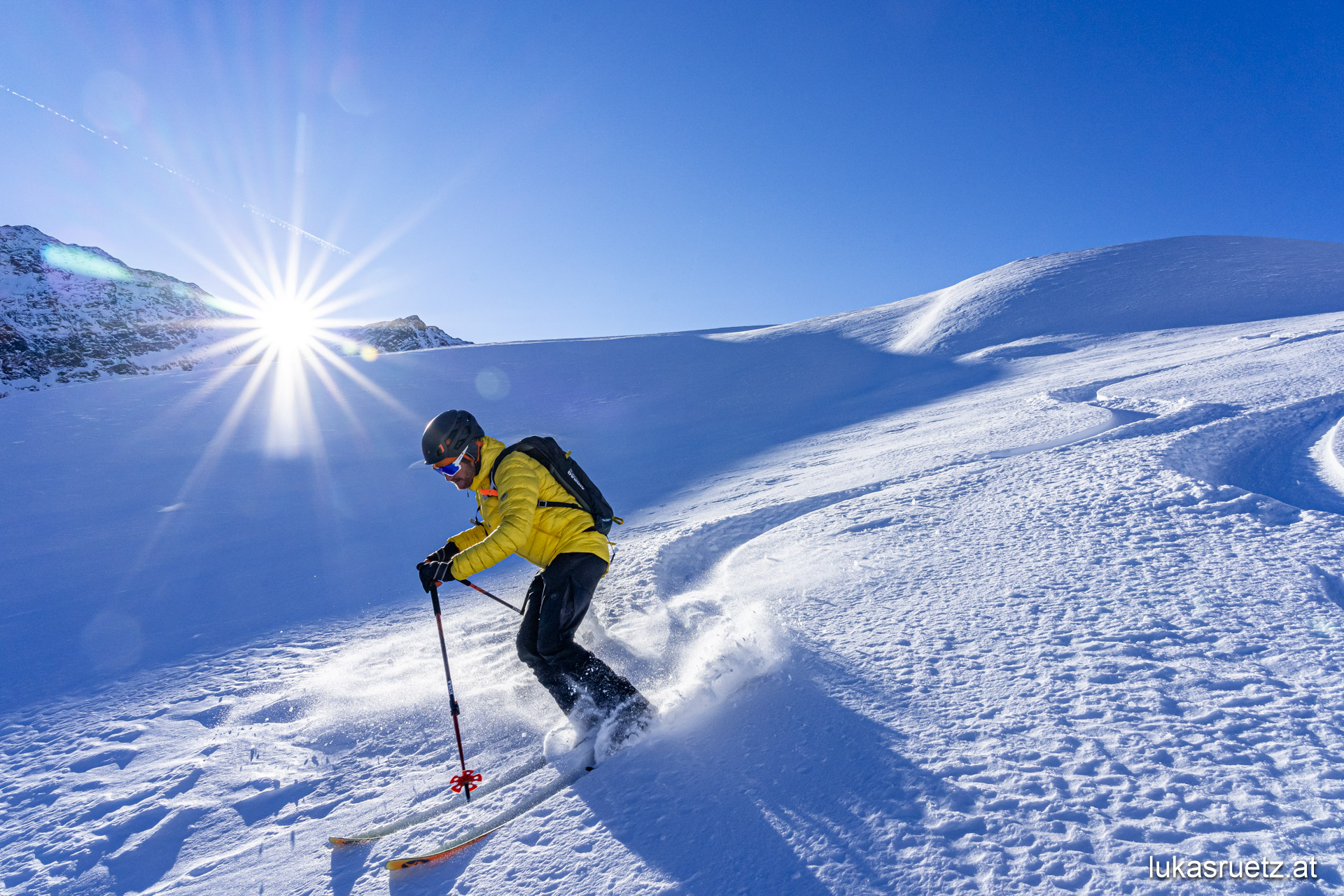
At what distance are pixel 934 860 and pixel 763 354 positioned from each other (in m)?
22.0

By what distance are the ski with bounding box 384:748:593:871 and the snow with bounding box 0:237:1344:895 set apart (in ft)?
0.18

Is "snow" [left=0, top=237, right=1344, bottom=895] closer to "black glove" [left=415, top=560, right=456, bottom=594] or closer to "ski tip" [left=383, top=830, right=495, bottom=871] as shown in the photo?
"ski tip" [left=383, top=830, right=495, bottom=871]

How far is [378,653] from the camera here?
4.83 meters

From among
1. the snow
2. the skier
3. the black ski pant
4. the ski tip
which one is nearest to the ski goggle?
the skier

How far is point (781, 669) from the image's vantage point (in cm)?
318

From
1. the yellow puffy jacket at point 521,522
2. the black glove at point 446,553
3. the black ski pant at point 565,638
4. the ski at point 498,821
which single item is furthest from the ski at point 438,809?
the black glove at point 446,553

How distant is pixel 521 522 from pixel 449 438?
2.32ft

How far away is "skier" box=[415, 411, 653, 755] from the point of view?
321 cm

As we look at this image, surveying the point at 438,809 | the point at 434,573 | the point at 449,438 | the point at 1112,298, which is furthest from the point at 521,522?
the point at 1112,298

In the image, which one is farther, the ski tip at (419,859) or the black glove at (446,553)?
the black glove at (446,553)

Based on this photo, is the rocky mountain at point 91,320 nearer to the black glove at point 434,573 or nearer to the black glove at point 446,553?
the black glove at point 446,553

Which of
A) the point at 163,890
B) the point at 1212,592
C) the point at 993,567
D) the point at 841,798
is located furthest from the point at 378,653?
the point at 1212,592

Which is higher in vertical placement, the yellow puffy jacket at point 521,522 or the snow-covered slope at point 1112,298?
the snow-covered slope at point 1112,298

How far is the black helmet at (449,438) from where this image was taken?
11.4ft
